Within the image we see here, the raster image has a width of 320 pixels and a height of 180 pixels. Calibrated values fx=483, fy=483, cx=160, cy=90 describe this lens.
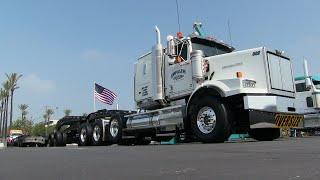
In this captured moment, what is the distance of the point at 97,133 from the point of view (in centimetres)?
1845

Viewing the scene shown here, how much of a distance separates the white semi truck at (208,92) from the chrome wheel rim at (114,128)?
0.41 m

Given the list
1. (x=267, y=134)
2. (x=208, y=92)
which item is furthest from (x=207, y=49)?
(x=267, y=134)

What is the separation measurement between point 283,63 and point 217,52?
213 centimetres

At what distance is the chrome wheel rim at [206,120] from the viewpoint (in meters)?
12.5

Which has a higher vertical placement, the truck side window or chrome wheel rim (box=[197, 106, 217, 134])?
the truck side window

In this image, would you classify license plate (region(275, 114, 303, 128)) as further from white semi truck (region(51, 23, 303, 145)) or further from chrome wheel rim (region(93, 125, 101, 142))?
chrome wheel rim (region(93, 125, 101, 142))

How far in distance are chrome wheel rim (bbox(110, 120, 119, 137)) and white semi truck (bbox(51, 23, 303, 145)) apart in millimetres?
412

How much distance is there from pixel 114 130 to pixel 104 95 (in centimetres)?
918

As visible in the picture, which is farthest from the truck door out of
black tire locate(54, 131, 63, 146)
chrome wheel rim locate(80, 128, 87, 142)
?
black tire locate(54, 131, 63, 146)

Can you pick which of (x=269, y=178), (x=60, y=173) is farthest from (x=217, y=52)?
(x=269, y=178)

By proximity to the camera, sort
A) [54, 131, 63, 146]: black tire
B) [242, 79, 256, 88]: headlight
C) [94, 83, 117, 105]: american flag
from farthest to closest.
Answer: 1. [94, 83, 117, 105]: american flag
2. [54, 131, 63, 146]: black tire
3. [242, 79, 256, 88]: headlight

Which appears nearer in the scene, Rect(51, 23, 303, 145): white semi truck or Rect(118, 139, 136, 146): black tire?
Rect(51, 23, 303, 145): white semi truck

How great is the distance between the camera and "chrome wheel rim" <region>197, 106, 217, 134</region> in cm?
1249

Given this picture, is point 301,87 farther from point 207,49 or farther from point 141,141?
point 207,49
